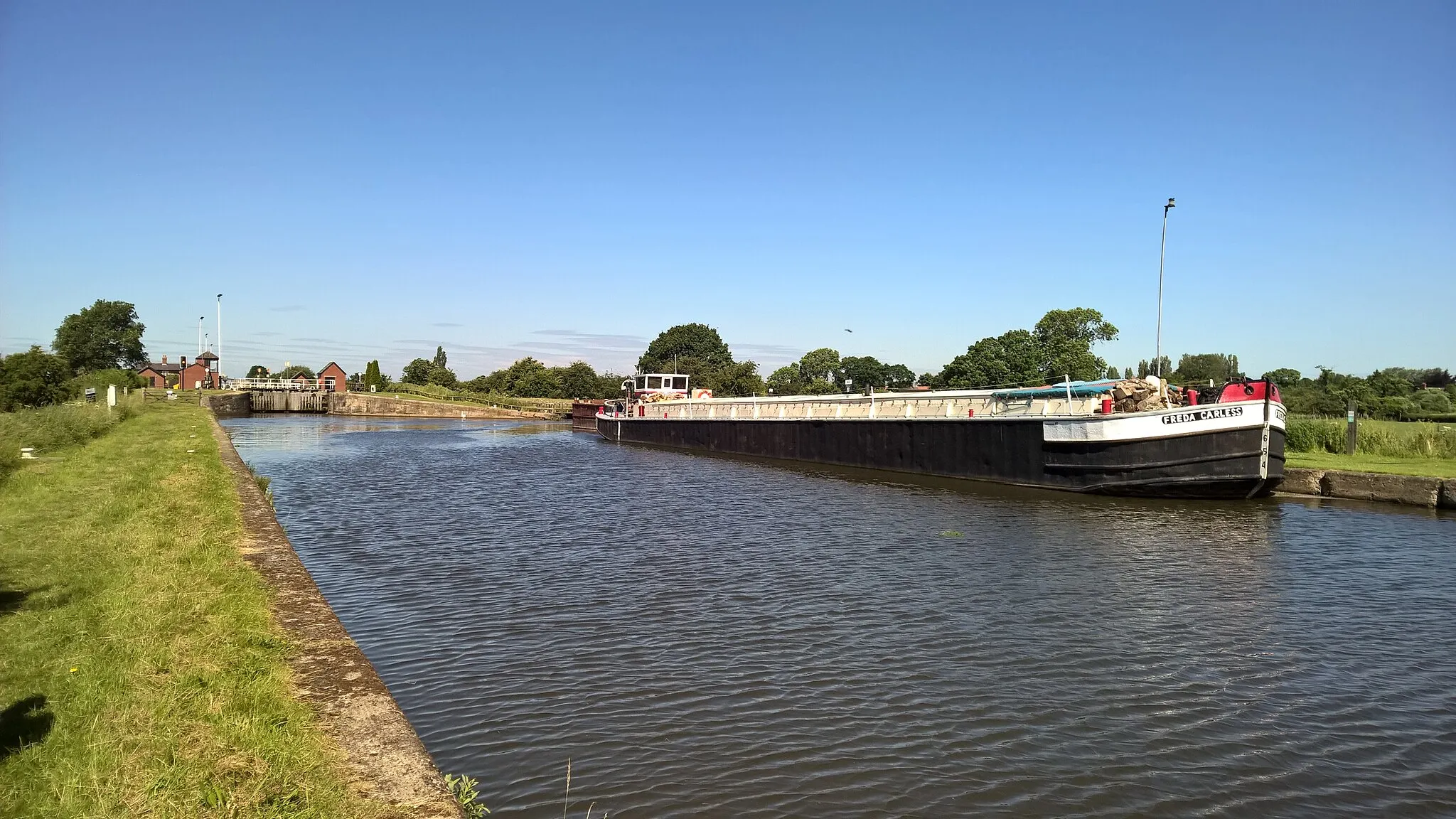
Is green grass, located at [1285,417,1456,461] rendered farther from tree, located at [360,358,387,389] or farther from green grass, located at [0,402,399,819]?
tree, located at [360,358,387,389]

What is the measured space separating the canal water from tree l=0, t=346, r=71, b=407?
2374 centimetres

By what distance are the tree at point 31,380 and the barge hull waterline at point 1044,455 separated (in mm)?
29132

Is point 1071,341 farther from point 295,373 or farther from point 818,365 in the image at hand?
point 295,373

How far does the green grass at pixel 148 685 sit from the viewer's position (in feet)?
13.1

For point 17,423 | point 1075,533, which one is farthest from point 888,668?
point 17,423

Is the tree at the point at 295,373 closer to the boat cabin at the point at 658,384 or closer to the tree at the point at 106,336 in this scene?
the tree at the point at 106,336

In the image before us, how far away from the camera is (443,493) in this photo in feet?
71.6

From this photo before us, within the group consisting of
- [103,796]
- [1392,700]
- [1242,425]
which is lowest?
[1392,700]

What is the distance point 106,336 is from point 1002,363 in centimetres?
11085

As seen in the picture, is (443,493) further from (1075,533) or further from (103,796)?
(103,796)

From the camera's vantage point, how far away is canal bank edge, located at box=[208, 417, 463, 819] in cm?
422

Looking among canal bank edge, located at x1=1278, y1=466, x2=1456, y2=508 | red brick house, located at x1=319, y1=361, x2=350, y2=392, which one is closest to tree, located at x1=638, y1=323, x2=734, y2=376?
red brick house, located at x1=319, y1=361, x2=350, y2=392

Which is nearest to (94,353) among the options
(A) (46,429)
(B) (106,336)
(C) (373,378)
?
(B) (106,336)

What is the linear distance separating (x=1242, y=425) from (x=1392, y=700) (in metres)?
13.6
